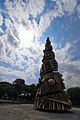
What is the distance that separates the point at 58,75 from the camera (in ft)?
128

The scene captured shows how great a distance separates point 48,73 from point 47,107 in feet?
23.4

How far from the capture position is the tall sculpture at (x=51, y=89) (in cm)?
3590

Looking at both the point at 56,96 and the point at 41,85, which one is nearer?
the point at 56,96

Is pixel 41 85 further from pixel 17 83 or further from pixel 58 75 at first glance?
pixel 17 83

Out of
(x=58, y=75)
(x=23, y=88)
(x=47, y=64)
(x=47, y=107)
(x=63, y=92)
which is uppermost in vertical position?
(x=23, y=88)

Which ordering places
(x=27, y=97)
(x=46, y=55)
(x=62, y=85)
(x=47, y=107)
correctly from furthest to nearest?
1. (x=27, y=97)
2. (x=46, y=55)
3. (x=62, y=85)
4. (x=47, y=107)

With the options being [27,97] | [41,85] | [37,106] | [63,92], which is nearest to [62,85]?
[63,92]

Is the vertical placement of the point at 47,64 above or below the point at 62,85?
above

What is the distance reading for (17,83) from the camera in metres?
96.2

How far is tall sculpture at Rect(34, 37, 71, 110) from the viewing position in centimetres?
3590

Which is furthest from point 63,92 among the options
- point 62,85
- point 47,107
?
point 47,107

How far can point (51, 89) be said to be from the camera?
37188 millimetres

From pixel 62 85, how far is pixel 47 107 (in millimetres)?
5664

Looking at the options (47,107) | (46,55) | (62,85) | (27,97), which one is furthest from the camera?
(27,97)
